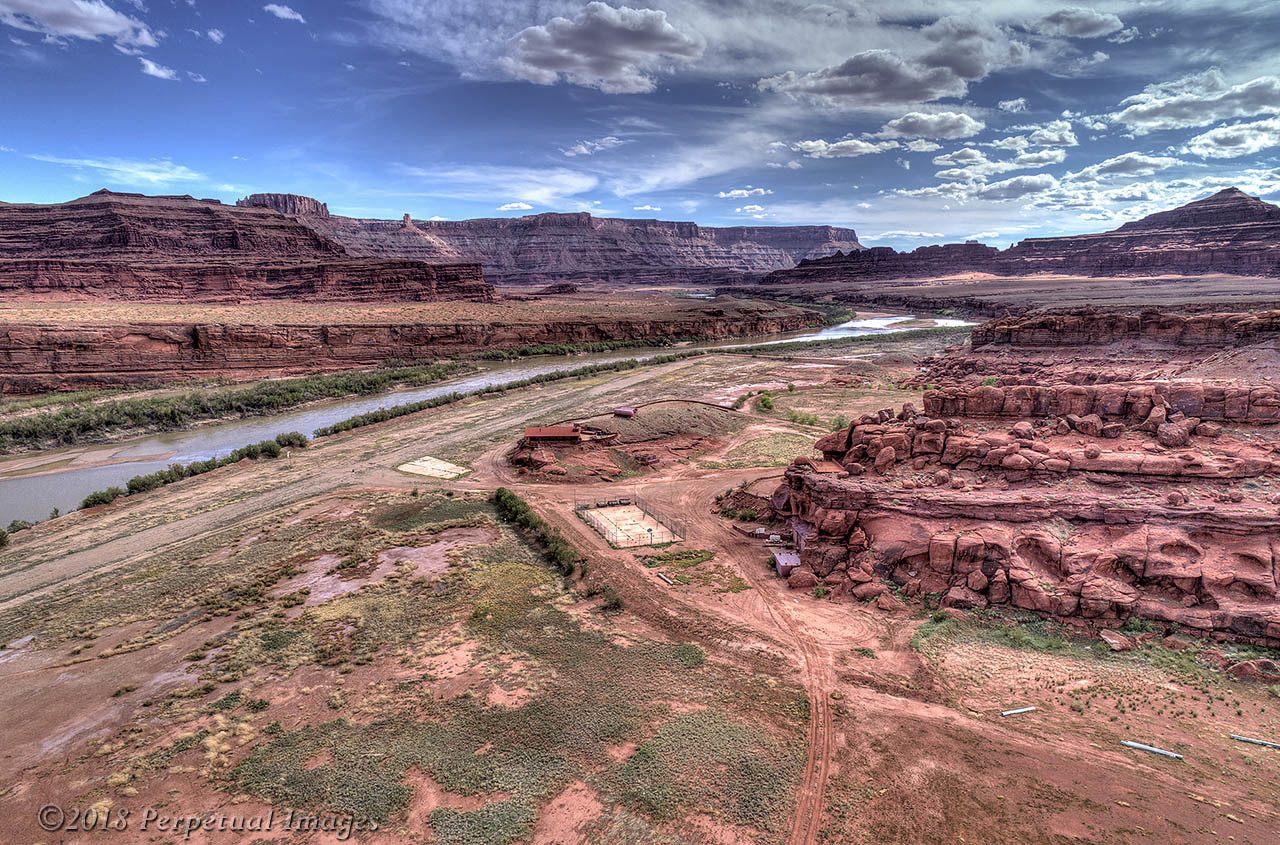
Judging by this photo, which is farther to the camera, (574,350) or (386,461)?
(574,350)

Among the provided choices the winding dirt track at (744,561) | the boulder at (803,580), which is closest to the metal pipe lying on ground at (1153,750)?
the winding dirt track at (744,561)

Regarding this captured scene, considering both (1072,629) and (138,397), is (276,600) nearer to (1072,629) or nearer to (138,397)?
(1072,629)

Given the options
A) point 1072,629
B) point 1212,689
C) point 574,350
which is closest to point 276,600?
point 1072,629

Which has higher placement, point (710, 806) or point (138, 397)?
point (138, 397)

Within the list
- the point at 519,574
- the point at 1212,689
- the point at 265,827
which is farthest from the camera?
the point at 519,574

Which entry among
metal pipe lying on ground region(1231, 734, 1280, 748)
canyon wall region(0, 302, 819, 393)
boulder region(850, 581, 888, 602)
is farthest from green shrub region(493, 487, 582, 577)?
canyon wall region(0, 302, 819, 393)

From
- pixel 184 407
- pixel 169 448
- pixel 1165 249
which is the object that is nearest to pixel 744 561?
pixel 169 448

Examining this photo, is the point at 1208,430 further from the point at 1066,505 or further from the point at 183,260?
the point at 183,260
